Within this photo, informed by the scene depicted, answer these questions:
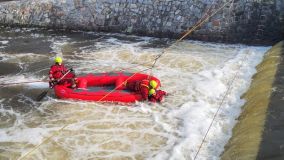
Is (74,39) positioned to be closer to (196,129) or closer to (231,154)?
(196,129)

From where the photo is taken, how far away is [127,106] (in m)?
10.8

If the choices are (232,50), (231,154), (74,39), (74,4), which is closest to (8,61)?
(74,39)

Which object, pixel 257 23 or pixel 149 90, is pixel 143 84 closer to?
pixel 149 90

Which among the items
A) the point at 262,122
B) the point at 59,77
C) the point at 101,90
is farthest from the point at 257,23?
the point at 59,77

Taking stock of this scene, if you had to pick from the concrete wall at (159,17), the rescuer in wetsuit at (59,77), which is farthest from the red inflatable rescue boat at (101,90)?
the concrete wall at (159,17)

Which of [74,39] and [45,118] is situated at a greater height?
[74,39]

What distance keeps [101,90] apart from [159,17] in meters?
6.43

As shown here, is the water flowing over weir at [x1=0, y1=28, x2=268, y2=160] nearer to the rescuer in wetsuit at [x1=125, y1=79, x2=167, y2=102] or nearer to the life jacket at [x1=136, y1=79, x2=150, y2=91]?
the rescuer in wetsuit at [x1=125, y1=79, x2=167, y2=102]

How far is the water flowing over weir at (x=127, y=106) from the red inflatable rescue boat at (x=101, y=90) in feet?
A: 0.59

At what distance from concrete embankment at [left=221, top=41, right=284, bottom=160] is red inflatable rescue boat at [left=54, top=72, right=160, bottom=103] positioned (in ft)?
9.37

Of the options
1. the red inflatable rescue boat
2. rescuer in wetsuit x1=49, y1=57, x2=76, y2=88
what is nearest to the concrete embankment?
the red inflatable rescue boat

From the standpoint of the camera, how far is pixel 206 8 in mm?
16031

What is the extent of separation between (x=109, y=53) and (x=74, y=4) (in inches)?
151

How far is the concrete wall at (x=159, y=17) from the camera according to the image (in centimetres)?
1537
